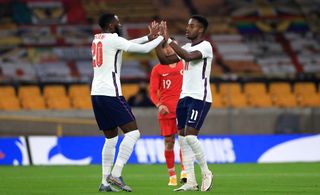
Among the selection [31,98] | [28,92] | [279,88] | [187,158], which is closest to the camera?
[187,158]

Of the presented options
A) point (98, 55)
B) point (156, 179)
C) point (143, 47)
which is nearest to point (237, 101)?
point (156, 179)

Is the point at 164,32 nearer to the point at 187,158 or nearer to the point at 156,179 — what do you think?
the point at 187,158

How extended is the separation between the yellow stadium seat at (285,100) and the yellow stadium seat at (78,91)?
5627mm

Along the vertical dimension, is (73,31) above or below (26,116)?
above

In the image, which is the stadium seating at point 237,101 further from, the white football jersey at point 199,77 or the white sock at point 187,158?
the white football jersey at point 199,77

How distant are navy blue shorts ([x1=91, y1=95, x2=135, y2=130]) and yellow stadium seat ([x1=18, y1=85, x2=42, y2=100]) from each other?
1486cm

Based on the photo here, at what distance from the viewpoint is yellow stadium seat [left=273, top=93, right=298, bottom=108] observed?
2805 cm

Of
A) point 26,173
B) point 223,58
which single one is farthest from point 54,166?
point 223,58

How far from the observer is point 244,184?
45.8 feet

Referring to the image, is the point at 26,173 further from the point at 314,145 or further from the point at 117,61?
the point at 314,145

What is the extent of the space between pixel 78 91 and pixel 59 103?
89 centimetres

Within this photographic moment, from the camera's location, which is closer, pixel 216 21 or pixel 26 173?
pixel 26 173

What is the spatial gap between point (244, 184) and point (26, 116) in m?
12.0

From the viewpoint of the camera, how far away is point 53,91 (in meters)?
27.9
